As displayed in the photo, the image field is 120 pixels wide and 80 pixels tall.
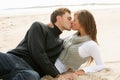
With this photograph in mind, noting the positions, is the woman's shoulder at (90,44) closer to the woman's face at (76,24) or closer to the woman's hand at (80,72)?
the woman's face at (76,24)

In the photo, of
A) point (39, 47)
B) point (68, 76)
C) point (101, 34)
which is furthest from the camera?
point (101, 34)

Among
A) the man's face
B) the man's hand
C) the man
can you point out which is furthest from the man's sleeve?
the man's face

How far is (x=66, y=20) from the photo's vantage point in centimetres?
315

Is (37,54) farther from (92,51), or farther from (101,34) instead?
(101,34)

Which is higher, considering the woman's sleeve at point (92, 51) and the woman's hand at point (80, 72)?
the woman's sleeve at point (92, 51)

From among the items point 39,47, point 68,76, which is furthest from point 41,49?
point 68,76

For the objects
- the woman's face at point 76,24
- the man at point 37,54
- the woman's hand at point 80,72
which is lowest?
the woman's hand at point 80,72

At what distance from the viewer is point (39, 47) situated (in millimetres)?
2988

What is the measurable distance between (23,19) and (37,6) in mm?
1937

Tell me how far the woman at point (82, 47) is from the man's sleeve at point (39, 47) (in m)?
0.19

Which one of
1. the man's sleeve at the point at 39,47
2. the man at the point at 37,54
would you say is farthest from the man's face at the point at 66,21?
the man's sleeve at the point at 39,47

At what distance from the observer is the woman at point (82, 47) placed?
308 centimetres

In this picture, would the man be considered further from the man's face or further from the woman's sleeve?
the woman's sleeve

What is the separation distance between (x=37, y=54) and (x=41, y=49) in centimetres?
6
